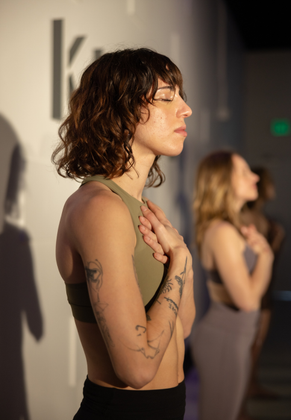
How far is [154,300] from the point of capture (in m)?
1.11

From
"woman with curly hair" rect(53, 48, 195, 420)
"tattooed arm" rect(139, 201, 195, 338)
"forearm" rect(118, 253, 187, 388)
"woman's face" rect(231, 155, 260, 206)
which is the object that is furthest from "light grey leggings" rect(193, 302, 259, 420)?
"forearm" rect(118, 253, 187, 388)

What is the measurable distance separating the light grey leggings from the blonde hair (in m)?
0.48

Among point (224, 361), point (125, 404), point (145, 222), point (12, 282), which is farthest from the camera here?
point (224, 361)

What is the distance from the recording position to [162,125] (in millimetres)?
1169

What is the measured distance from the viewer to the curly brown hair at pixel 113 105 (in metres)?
1.12

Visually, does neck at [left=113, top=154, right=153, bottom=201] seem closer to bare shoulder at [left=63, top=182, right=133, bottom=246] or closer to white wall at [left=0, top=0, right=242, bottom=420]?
bare shoulder at [left=63, top=182, right=133, bottom=246]

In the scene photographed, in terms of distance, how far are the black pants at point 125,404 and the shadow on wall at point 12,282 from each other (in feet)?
1.58

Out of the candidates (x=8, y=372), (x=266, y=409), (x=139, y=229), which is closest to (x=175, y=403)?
(x=139, y=229)

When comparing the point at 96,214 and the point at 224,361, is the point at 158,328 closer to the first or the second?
the point at 96,214

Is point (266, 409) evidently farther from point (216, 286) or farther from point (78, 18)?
point (78, 18)

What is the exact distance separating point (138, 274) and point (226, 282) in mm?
1372

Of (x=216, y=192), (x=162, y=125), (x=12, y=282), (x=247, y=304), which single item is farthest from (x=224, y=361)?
(x=162, y=125)

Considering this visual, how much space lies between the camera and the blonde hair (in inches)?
99.5

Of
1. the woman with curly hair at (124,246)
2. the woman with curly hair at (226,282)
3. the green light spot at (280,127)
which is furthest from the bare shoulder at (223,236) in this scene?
the green light spot at (280,127)
